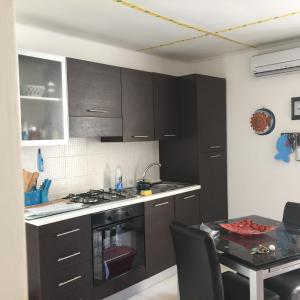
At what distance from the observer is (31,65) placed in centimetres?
253

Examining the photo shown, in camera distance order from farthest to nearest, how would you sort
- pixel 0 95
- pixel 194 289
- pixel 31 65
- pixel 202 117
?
pixel 202 117, pixel 31 65, pixel 194 289, pixel 0 95

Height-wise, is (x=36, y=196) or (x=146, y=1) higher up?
(x=146, y=1)

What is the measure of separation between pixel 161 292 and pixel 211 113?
6.38ft

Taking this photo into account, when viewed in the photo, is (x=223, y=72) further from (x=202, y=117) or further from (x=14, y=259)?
(x=14, y=259)

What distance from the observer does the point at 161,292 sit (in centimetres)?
303

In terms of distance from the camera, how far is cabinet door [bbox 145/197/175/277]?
3.09 meters

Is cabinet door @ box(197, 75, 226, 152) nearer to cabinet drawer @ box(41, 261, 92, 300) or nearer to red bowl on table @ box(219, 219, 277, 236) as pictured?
red bowl on table @ box(219, 219, 277, 236)

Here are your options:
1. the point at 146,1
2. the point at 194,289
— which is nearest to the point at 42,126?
the point at 146,1

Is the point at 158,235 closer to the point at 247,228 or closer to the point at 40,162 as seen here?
the point at 247,228

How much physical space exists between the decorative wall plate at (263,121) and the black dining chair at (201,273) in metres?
1.90

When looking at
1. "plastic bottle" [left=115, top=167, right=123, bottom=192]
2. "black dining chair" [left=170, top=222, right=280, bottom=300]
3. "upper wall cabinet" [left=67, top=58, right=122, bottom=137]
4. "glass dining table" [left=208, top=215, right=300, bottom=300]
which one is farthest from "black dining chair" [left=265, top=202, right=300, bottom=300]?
"upper wall cabinet" [left=67, top=58, right=122, bottom=137]

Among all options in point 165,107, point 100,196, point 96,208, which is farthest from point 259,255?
point 165,107

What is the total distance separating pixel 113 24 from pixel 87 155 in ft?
4.04

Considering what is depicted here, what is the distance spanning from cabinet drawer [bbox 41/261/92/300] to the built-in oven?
4.3 inches
